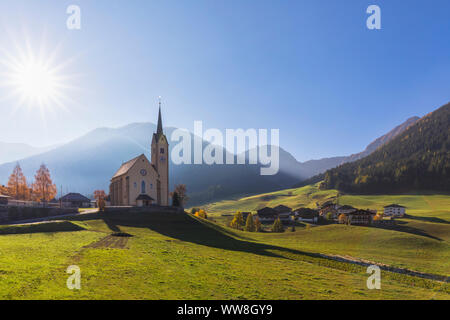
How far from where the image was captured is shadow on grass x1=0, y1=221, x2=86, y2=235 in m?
39.8

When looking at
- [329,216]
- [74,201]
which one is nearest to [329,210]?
[329,216]

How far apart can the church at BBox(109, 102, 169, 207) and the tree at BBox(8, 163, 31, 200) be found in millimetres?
29677

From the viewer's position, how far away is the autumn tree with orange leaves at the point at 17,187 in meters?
87.2

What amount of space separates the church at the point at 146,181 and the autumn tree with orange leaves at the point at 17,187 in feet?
97.3

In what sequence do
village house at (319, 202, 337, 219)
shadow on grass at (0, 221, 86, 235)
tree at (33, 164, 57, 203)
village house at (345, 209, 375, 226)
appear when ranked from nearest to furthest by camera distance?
shadow on grass at (0, 221, 86, 235), tree at (33, 164, 57, 203), village house at (345, 209, 375, 226), village house at (319, 202, 337, 219)

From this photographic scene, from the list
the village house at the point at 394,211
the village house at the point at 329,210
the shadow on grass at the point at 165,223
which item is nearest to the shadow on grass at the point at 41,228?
the shadow on grass at the point at 165,223

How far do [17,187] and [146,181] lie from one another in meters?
44.8

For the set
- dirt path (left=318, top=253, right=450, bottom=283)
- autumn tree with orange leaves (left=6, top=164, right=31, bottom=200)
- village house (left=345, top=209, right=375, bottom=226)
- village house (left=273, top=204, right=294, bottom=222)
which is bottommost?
village house (left=273, top=204, right=294, bottom=222)

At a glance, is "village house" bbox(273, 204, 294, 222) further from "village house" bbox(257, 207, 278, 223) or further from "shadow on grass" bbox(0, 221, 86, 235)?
"shadow on grass" bbox(0, 221, 86, 235)

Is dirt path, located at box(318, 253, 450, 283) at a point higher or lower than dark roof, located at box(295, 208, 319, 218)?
higher

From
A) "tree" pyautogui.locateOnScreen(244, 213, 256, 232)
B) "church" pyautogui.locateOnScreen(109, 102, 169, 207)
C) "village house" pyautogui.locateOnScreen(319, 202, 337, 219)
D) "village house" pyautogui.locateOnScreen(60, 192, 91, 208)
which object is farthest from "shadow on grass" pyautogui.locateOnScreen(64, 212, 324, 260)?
"village house" pyautogui.locateOnScreen(319, 202, 337, 219)

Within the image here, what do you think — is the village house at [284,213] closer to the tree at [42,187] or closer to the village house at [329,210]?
the village house at [329,210]
